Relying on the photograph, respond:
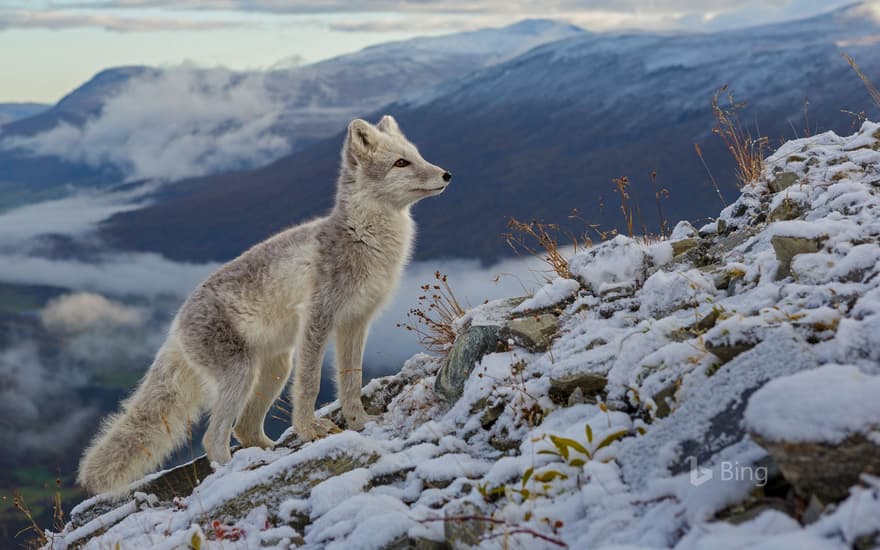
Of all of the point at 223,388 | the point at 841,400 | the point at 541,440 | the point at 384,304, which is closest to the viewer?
the point at 841,400

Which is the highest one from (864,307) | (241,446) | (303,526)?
(864,307)

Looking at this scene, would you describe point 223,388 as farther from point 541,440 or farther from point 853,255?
point 853,255

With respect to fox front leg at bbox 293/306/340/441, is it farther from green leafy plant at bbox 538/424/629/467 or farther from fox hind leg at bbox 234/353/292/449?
green leafy plant at bbox 538/424/629/467

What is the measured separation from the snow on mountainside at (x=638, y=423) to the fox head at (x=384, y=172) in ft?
4.86

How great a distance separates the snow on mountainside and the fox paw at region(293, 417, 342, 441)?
0.66 feet

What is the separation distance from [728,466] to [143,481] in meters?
6.13

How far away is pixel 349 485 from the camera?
17.7 feet

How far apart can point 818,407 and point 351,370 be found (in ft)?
17.2

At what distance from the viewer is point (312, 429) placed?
747 cm

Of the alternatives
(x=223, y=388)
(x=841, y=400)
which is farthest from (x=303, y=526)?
(x=841, y=400)

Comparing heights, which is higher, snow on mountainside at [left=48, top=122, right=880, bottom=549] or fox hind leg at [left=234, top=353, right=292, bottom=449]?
snow on mountainside at [left=48, top=122, right=880, bottom=549]

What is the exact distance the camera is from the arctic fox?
294 inches

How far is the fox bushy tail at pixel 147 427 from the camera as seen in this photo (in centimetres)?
732

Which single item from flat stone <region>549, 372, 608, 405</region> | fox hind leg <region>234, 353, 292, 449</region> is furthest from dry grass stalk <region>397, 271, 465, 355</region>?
flat stone <region>549, 372, 608, 405</region>
